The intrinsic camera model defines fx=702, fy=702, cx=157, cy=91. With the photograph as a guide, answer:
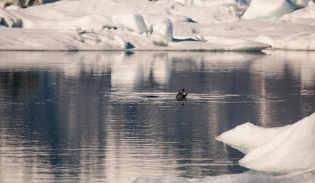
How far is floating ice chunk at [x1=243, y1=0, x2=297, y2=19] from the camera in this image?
5672 centimetres

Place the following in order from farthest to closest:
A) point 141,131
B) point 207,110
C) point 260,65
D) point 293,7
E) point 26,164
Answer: point 293,7 < point 260,65 < point 207,110 < point 141,131 < point 26,164

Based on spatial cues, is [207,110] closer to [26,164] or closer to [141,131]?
[141,131]

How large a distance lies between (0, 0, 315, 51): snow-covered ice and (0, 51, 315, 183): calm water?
14630mm

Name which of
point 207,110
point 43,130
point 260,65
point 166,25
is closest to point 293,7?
point 166,25

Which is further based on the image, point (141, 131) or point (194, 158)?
point (141, 131)

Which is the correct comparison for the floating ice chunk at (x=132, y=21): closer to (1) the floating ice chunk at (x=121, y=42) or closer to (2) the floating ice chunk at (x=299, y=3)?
(1) the floating ice chunk at (x=121, y=42)

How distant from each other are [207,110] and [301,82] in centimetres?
921

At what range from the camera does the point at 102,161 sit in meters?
10.6

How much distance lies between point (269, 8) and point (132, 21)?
54.5 feet

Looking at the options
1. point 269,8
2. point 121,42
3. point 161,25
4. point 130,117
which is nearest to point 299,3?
point 269,8

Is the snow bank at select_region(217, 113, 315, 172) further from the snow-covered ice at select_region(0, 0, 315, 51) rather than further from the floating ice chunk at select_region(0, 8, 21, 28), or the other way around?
the floating ice chunk at select_region(0, 8, 21, 28)

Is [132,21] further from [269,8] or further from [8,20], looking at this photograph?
[269,8]

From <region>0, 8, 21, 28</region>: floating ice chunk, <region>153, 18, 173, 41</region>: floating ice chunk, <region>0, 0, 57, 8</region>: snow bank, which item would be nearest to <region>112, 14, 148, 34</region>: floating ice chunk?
<region>153, 18, 173, 41</region>: floating ice chunk

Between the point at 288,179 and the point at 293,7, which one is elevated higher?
the point at 293,7
